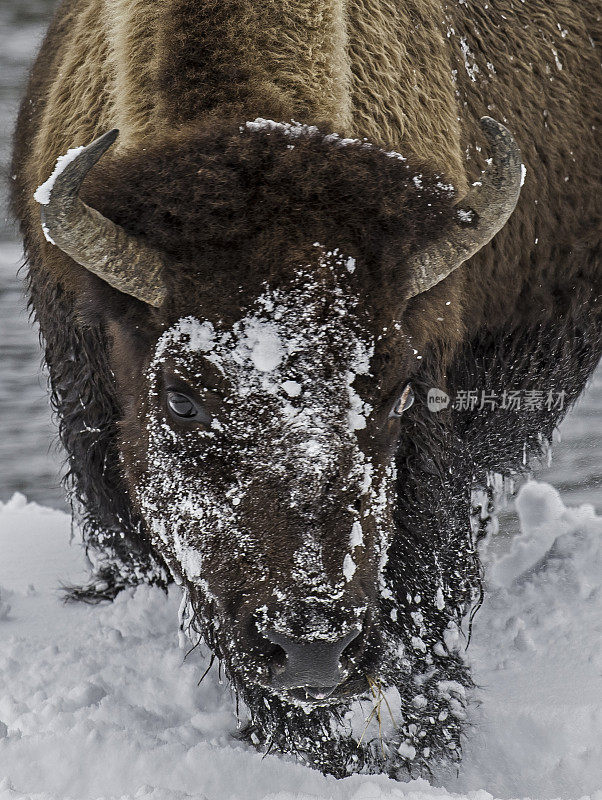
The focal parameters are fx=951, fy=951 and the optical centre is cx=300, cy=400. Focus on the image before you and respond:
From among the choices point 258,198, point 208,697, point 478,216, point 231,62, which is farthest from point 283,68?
point 208,697

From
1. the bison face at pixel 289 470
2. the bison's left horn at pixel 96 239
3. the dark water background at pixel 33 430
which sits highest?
the bison's left horn at pixel 96 239

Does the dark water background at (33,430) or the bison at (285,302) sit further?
the dark water background at (33,430)

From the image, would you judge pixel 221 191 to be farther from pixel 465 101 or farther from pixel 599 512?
pixel 599 512

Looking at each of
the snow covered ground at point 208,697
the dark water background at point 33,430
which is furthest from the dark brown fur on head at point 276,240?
the dark water background at point 33,430

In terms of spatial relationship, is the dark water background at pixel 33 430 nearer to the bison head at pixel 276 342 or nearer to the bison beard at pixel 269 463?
the bison beard at pixel 269 463

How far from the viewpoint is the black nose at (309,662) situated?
2.42 meters

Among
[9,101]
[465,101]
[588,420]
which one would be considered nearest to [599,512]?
[588,420]

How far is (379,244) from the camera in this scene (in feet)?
8.50

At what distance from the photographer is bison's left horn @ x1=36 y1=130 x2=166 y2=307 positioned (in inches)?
98.0

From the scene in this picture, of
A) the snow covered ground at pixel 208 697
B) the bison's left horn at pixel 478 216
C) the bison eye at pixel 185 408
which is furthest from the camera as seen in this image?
the snow covered ground at pixel 208 697

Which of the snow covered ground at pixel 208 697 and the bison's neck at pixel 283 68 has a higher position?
the bison's neck at pixel 283 68

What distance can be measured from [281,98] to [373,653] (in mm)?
1616

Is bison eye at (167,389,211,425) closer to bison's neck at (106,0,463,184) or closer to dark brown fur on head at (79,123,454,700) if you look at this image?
dark brown fur on head at (79,123,454,700)

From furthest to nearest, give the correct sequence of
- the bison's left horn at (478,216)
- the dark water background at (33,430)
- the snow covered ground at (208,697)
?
the dark water background at (33,430), the snow covered ground at (208,697), the bison's left horn at (478,216)
